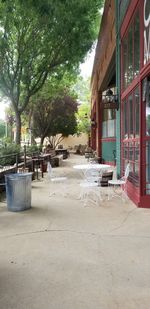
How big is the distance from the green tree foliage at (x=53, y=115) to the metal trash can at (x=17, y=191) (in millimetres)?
19638

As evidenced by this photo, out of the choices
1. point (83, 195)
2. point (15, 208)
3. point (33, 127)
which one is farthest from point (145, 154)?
point (33, 127)

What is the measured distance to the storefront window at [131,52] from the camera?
7.38 m

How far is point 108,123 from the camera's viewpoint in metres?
17.2

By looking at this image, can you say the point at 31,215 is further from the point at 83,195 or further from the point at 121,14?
the point at 121,14

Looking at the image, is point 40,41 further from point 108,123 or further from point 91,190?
point 91,190

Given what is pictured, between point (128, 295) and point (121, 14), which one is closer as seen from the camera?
point (128, 295)

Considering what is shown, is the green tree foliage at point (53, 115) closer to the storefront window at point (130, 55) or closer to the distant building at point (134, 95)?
the distant building at point (134, 95)

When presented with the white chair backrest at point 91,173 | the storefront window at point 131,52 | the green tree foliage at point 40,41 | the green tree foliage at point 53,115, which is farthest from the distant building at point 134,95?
the green tree foliage at point 53,115

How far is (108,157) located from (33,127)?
11.2 meters

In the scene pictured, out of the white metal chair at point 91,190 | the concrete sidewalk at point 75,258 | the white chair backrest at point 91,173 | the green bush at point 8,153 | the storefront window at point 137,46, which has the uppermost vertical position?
the storefront window at point 137,46

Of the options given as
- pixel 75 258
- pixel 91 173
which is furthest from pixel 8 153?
pixel 75 258

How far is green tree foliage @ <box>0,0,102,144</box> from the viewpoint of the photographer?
14469 millimetres

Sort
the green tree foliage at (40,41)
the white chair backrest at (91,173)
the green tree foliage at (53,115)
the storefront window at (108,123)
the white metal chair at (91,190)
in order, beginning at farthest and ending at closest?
the green tree foliage at (53,115), the storefront window at (108,123), the green tree foliage at (40,41), the white chair backrest at (91,173), the white metal chair at (91,190)

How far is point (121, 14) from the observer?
30.4 feet
